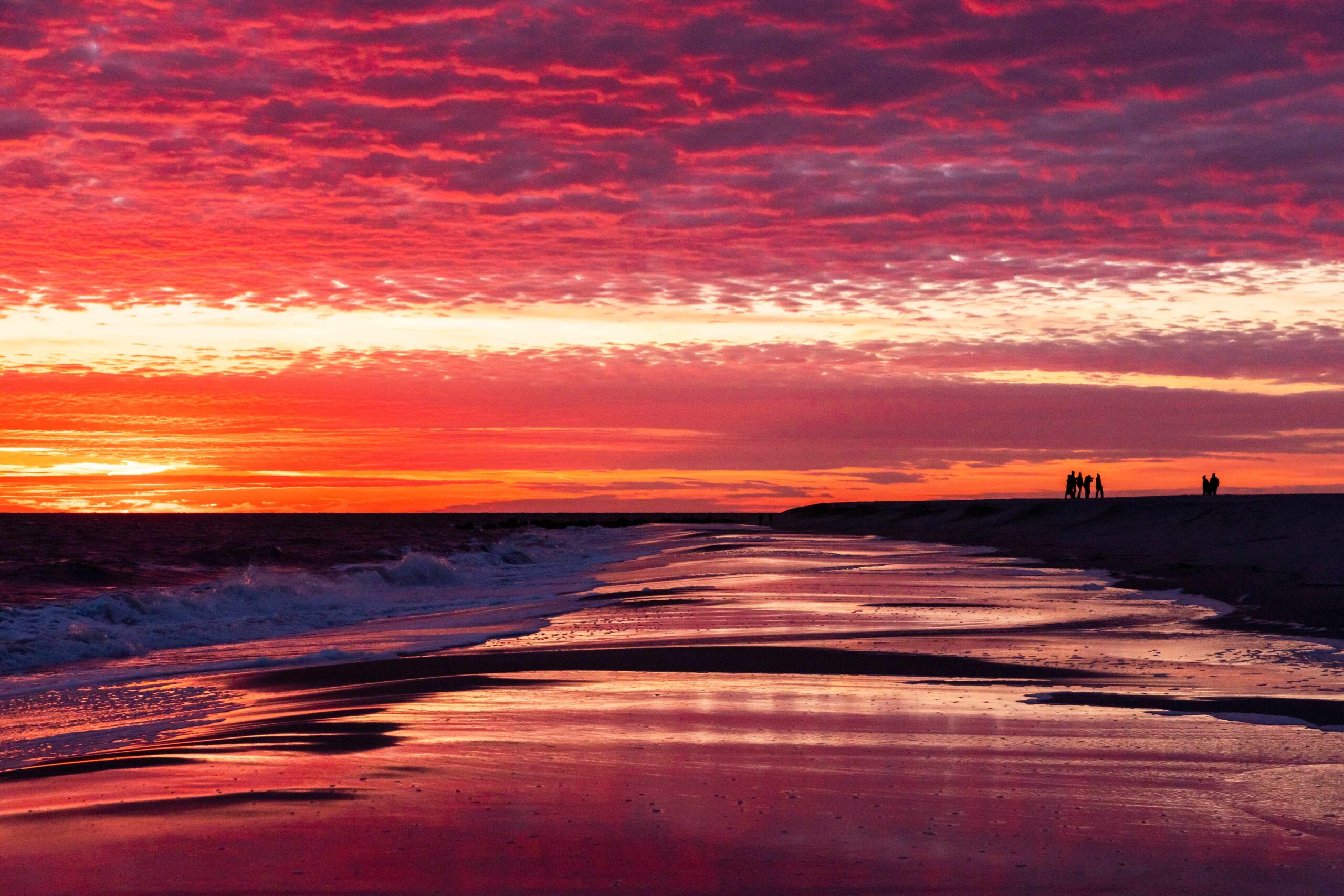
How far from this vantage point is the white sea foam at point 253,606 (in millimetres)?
17312

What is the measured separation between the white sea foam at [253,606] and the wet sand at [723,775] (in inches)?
195

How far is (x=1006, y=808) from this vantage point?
6469 millimetres

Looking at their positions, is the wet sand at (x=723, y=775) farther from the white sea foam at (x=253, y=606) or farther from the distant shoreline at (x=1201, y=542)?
the white sea foam at (x=253, y=606)

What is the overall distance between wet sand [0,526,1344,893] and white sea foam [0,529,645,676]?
496cm

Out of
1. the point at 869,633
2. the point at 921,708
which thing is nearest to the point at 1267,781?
the point at 921,708

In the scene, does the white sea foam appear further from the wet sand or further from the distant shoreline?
the distant shoreline

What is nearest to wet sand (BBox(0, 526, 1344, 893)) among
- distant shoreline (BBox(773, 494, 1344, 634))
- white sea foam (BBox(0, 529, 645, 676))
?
distant shoreline (BBox(773, 494, 1344, 634))

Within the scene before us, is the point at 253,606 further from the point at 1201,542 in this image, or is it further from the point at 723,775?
the point at 1201,542

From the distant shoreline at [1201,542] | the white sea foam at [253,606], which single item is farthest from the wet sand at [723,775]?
the white sea foam at [253,606]

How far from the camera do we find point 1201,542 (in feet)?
116

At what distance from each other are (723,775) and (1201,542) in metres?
32.1

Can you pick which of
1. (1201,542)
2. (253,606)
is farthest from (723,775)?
(1201,542)

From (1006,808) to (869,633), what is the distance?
9100 mm

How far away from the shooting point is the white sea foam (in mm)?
17312
